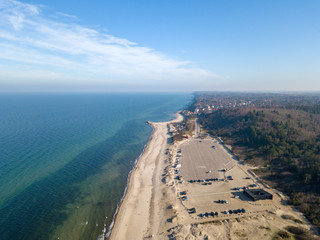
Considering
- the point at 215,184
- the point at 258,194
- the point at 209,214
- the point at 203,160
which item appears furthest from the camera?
the point at 203,160

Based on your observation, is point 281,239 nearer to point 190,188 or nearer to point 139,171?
point 190,188

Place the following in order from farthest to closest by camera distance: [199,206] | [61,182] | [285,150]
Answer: [285,150], [61,182], [199,206]

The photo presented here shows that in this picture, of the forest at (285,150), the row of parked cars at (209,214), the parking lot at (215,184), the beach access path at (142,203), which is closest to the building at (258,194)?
the parking lot at (215,184)

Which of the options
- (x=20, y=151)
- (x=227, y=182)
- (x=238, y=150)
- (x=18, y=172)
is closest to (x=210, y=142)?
(x=238, y=150)

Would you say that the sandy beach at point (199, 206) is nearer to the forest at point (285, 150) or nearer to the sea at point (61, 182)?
the forest at point (285, 150)

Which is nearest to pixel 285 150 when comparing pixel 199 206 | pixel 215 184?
pixel 215 184

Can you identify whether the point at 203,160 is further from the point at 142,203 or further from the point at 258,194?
the point at 142,203
